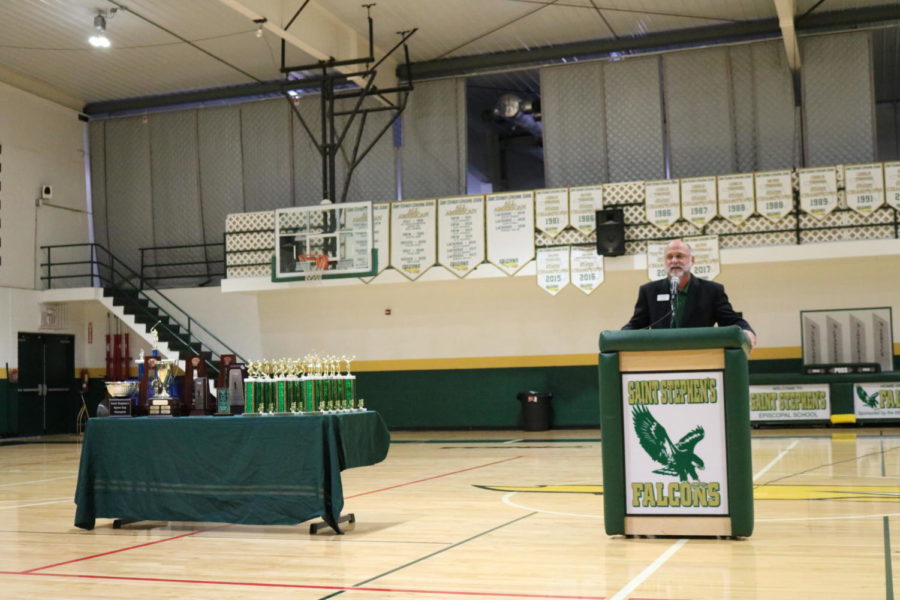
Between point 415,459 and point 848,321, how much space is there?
869 cm

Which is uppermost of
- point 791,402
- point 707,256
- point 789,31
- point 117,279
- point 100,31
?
point 100,31

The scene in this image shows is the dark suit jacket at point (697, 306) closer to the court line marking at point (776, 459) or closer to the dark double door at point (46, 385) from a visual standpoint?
the court line marking at point (776, 459)

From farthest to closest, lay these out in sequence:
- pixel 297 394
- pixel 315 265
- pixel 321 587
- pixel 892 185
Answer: pixel 315 265 < pixel 892 185 < pixel 297 394 < pixel 321 587

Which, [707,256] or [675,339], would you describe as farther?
[707,256]

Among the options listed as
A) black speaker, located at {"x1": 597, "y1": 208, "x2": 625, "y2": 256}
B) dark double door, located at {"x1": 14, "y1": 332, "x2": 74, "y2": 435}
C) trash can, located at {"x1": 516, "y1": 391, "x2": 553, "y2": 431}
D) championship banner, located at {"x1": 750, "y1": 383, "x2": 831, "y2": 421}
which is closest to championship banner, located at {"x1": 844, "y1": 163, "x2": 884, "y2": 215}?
championship banner, located at {"x1": 750, "y1": 383, "x2": 831, "y2": 421}

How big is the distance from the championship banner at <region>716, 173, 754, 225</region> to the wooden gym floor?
7.63 metres

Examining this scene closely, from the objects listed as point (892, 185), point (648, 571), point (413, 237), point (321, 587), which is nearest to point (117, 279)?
point (413, 237)

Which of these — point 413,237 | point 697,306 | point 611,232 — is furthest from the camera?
point 413,237

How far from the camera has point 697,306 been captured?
20.1ft

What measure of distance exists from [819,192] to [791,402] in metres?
3.55

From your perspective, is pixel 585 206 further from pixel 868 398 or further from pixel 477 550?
pixel 477 550

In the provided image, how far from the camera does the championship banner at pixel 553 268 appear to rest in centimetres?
1755

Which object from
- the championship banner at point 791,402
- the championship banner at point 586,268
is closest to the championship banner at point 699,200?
the championship banner at point 586,268

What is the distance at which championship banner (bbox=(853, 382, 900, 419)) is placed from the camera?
16.3 m
